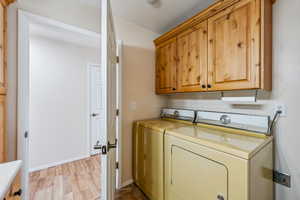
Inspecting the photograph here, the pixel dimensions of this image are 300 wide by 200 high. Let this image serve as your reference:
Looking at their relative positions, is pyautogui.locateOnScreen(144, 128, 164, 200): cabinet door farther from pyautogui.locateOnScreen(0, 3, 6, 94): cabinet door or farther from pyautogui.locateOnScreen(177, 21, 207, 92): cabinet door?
pyautogui.locateOnScreen(0, 3, 6, 94): cabinet door

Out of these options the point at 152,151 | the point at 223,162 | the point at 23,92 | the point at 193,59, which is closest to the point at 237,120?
the point at 223,162

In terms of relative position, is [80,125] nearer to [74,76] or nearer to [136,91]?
[74,76]

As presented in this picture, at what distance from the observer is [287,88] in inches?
43.9

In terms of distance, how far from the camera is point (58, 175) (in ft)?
7.57

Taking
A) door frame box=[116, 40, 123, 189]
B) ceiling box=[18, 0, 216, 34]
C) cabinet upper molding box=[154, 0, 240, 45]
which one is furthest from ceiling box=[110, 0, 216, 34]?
door frame box=[116, 40, 123, 189]

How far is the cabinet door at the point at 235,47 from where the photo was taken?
1.08 metres

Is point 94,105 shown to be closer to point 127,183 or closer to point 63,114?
point 63,114

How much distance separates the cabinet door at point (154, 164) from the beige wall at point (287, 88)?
3.45 feet

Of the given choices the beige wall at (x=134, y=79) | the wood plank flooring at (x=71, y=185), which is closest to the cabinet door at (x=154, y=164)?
the wood plank flooring at (x=71, y=185)

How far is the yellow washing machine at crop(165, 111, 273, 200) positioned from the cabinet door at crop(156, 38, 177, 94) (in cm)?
76

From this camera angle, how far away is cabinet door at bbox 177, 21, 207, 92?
1.48m

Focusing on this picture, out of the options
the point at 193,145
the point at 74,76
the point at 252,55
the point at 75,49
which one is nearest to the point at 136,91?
the point at 193,145

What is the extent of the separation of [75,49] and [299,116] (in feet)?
11.8

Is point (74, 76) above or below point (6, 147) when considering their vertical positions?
above
